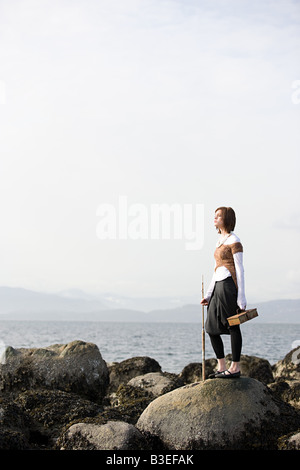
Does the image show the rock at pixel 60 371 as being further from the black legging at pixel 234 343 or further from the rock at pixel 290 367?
the rock at pixel 290 367

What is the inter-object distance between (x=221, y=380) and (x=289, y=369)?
9.63m

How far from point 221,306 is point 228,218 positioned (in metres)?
1.37

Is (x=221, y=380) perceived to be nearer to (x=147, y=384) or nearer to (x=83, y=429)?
(x=83, y=429)

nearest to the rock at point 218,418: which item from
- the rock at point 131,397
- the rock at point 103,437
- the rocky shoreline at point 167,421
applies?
the rocky shoreline at point 167,421

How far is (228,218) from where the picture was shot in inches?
356

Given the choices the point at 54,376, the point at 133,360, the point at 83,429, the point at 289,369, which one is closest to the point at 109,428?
the point at 83,429

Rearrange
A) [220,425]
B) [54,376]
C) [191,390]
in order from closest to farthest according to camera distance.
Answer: [220,425] → [191,390] → [54,376]

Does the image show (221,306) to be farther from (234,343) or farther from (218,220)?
(218,220)

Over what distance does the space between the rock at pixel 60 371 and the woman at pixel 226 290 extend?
14.2 feet

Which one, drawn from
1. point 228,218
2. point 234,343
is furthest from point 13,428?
point 228,218

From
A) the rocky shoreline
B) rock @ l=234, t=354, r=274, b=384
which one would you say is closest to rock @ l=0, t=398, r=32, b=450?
the rocky shoreline

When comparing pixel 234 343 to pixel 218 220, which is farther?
pixel 218 220

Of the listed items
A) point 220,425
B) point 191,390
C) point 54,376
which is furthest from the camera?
point 54,376
